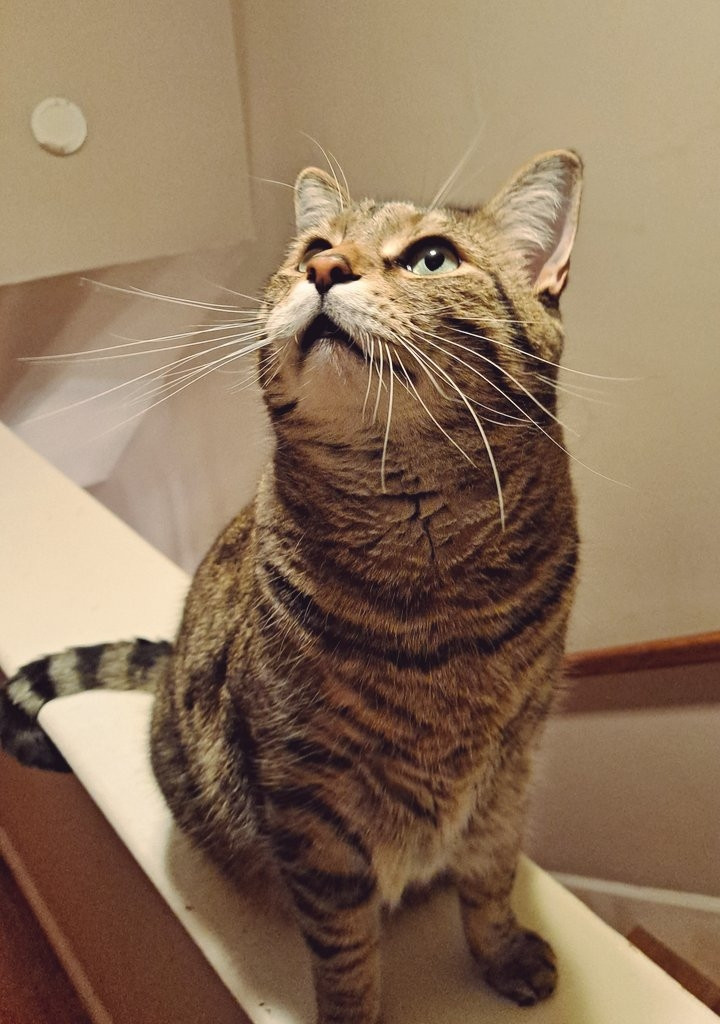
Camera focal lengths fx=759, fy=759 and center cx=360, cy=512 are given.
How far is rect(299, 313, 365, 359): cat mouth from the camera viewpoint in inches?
23.3

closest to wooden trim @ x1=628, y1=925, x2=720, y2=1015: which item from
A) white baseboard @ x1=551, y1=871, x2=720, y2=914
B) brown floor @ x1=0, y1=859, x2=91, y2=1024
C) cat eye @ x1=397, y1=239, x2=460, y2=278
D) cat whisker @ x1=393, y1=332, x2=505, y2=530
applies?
white baseboard @ x1=551, y1=871, x2=720, y2=914

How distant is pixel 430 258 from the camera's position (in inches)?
27.0

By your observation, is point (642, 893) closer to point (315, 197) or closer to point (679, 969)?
point (679, 969)

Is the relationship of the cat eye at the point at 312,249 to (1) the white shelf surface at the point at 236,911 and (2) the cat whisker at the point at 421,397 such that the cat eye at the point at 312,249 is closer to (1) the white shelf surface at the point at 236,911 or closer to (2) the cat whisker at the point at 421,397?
(2) the cat whisker at the point at 421,397

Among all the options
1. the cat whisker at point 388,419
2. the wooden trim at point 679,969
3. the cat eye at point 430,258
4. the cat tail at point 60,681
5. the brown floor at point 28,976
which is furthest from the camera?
the wooden trim at point 679,969

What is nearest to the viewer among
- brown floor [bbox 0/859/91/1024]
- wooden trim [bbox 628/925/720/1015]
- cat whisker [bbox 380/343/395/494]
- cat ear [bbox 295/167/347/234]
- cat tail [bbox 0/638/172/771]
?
cat whisker [bbox 380/343/395/494]

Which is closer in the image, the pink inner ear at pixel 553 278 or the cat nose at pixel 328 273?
the cat nose at pixel 328 273

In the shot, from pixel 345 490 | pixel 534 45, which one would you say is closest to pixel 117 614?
pixel 345 490

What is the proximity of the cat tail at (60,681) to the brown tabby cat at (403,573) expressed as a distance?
331 millimetres

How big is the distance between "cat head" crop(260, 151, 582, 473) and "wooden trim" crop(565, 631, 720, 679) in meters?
0.74

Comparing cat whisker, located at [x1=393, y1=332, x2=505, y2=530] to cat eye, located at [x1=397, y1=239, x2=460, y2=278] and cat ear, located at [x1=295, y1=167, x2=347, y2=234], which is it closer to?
cat eye, located at [x1=397, y1=239, x2=460, y2=278]

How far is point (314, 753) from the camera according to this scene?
69cm

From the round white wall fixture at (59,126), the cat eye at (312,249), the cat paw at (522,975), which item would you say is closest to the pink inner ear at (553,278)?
the cat eye at (312,249)

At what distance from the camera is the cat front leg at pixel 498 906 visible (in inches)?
30.8
